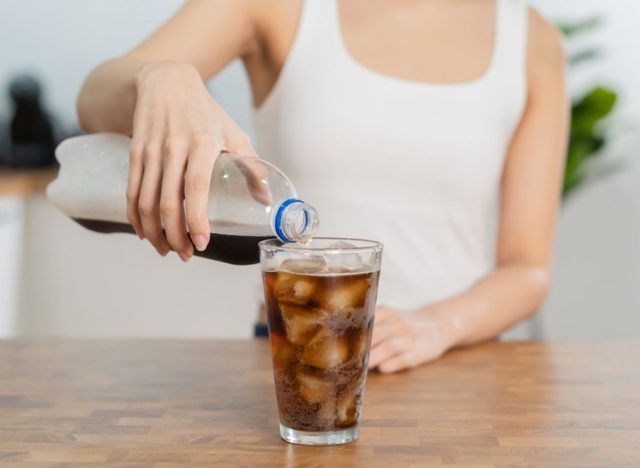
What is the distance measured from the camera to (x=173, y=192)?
0.85 m

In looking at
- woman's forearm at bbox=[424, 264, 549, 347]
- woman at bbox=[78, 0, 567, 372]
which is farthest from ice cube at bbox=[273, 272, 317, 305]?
woman at bbox=[78, 0, 567, 372]

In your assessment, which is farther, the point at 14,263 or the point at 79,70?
the point at 79,70

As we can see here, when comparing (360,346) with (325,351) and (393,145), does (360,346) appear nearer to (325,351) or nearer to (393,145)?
(325,351)

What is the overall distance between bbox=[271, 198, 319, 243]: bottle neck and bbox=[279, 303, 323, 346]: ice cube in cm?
6

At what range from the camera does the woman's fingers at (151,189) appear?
87cm

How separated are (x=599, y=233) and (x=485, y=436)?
2659mm

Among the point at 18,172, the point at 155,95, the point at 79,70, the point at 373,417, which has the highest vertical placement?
the point at 155,95

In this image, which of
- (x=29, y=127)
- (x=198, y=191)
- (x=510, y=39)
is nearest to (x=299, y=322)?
(x=198, y=191)

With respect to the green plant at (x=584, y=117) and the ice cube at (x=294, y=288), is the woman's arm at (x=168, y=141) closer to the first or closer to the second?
the ice cube at (x=294, y=288)

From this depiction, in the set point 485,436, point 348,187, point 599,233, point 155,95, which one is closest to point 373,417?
point 485,436

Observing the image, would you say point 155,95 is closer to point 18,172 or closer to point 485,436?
point 485,436

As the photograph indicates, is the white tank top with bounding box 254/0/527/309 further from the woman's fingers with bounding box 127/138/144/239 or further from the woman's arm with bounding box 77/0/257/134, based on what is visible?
the woman's fingers with bounding box 127/138/144/239

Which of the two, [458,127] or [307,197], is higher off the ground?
[458,127]

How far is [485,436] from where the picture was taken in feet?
2.76
